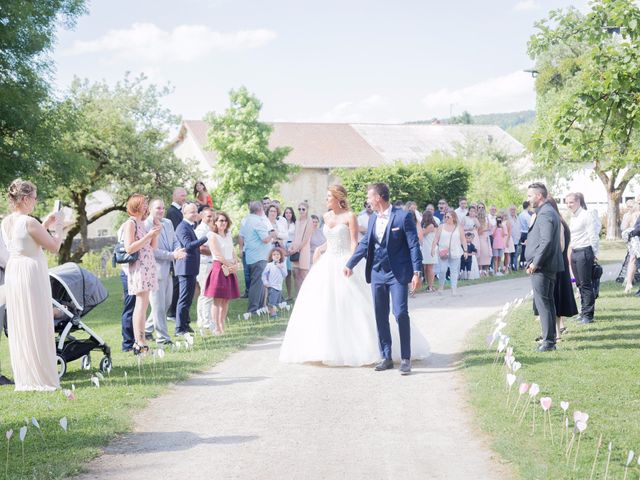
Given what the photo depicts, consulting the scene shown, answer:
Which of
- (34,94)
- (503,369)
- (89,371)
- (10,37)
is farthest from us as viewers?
(34,94)

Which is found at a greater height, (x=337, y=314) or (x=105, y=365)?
(x=337, y=314)

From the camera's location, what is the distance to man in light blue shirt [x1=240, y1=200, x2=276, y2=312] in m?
15.2

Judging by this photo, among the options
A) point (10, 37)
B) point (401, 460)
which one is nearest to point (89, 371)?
point (401, 460)

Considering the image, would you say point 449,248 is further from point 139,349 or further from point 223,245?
point 139,349

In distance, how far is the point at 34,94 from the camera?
24.1 meters

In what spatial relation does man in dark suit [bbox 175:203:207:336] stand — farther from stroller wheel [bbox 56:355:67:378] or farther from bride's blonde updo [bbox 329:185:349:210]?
stroller wheel [bbox 56:355:67:378]

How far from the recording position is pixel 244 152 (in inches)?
2105

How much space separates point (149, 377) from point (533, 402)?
175 inches

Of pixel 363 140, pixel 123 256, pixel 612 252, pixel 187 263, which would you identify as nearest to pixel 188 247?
pixel 187 263

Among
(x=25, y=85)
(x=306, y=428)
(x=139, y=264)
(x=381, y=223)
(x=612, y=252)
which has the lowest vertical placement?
(x=306, y=428)

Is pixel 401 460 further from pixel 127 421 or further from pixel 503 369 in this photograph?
pixel 503 369

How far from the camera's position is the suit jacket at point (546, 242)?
35.7 ft

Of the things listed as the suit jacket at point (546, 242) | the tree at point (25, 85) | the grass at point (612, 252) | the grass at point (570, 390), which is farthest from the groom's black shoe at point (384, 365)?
the grass at point (612, 252)

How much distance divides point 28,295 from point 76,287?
3.84ft
